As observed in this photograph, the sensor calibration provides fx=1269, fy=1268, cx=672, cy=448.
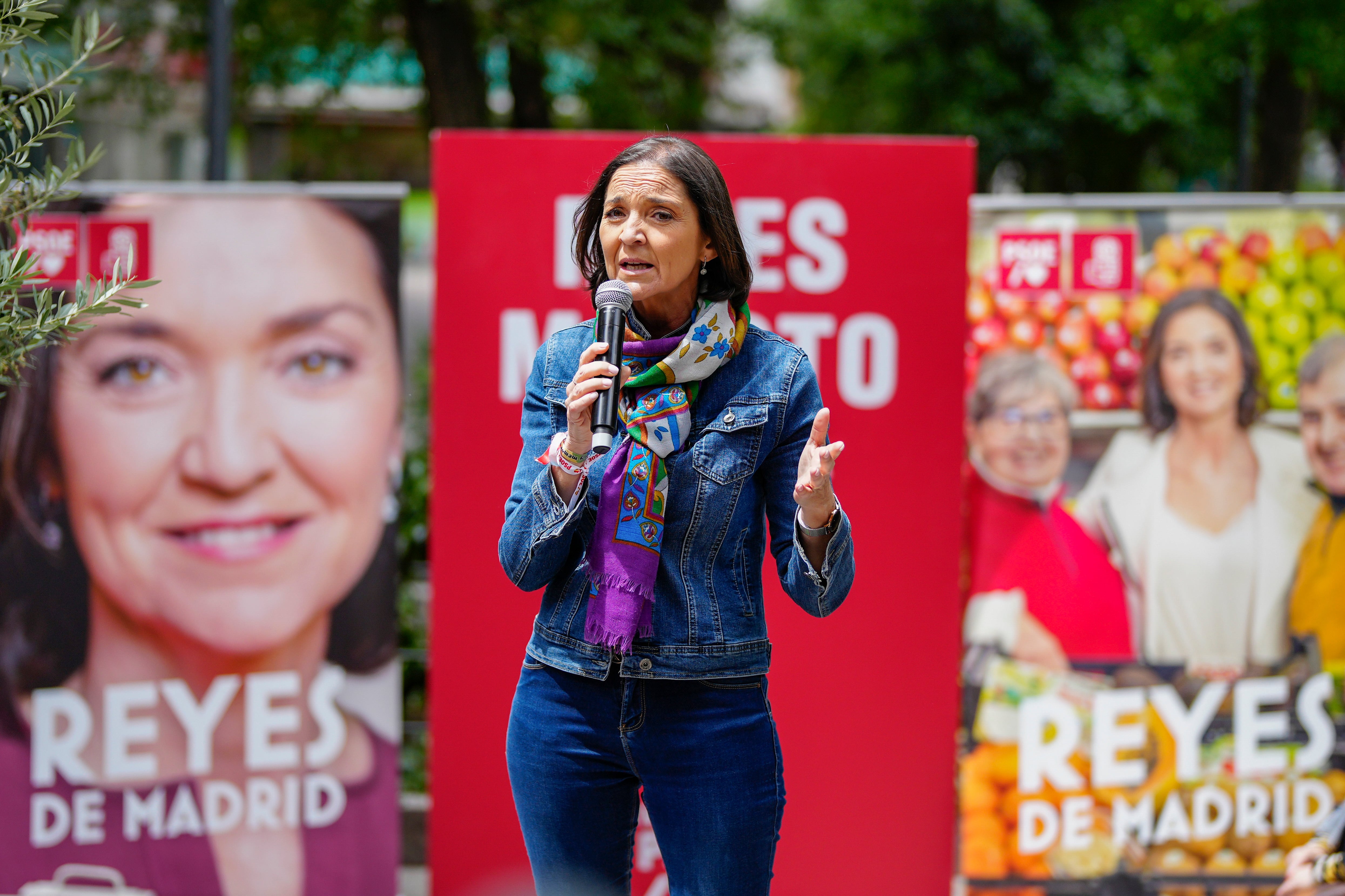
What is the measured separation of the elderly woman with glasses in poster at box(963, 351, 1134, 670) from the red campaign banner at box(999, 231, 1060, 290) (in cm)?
22

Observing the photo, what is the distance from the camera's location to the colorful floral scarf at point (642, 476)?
191cm

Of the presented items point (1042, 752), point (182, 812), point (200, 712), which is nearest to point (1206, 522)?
point (1042, 752)

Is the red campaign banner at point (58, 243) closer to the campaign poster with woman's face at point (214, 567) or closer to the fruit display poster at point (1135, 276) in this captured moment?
the campaign poster with woman's face at point (214, 567)

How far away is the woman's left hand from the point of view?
180 cm

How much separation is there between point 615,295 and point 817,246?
1.79 metres

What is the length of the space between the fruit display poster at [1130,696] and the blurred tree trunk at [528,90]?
5281 mm

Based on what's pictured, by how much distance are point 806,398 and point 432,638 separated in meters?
1.93

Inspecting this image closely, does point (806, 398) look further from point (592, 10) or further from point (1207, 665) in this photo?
point (592, 10)

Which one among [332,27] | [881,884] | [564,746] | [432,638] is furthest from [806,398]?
[332,27]

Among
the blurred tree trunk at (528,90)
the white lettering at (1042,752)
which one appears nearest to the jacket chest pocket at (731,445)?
the white lettering at (1042,752)

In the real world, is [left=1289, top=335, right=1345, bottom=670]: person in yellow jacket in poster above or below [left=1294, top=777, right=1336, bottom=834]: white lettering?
above

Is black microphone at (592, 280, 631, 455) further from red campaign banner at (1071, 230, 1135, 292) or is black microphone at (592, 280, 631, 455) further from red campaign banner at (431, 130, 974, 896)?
red campaign banner at (1071, 230, 1135, 292)

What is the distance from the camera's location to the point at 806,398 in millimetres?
2055

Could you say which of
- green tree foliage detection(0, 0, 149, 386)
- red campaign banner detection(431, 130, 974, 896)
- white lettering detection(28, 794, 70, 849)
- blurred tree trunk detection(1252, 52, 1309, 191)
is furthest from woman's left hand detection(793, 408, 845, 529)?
blurred tree trunk detection(1252, 52, 1309, 191)
